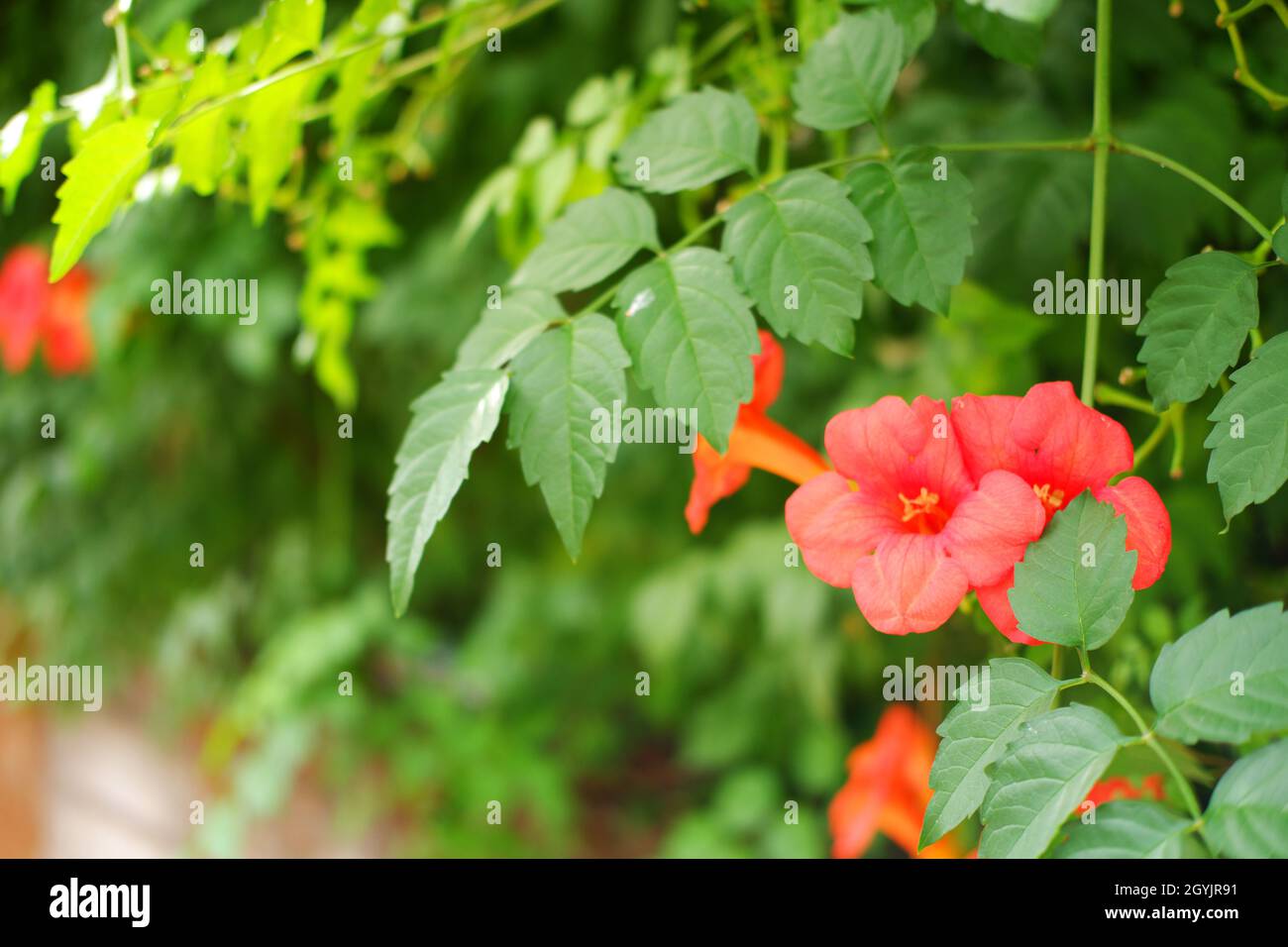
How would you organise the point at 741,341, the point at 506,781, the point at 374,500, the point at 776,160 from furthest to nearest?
the point at 374,500
the point at 506,781
the point at 776,160
the point at 741,341

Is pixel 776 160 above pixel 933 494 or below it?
above

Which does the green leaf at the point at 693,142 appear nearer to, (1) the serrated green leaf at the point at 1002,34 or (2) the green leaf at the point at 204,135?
(1) the serrated green leaf at the point at 1002,34

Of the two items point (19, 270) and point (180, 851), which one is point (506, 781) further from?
point (19, 270)

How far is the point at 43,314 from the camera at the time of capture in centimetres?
209

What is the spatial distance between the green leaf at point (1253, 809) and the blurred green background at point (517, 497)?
1.68 ft

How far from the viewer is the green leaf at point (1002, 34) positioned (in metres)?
0.78

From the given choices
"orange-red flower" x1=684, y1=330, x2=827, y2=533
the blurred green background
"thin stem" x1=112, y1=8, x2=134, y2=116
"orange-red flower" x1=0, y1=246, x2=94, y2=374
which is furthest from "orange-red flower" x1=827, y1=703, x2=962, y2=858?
"orange-red flower" x1=0, y1=246, x2=94, y2=374

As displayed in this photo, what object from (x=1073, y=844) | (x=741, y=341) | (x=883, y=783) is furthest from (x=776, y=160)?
(x=883, y=783)

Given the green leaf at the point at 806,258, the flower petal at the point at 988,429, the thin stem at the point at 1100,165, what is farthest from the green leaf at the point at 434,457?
the thin stem at the point at 1100,165

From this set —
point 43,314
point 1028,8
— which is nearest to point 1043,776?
point 1028,8

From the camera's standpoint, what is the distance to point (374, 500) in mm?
2734

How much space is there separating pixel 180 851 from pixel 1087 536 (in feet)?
9.37

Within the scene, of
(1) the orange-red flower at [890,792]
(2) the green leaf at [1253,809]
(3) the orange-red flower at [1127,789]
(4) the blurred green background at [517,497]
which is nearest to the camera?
(2) the green leaf at [1253,809]

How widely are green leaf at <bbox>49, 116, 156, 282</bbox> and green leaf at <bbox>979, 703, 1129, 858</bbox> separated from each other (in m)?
0.63
